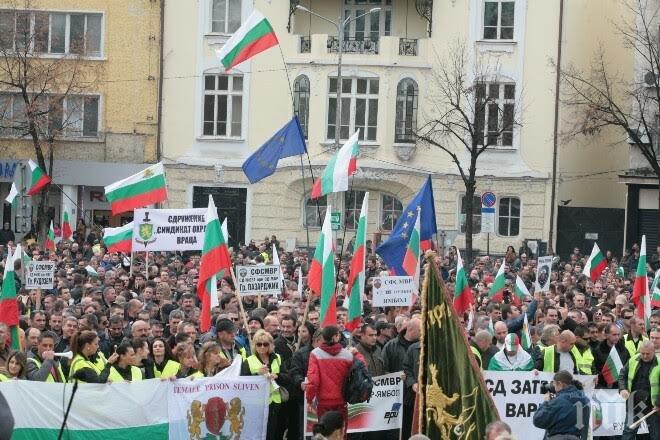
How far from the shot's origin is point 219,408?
14445mm

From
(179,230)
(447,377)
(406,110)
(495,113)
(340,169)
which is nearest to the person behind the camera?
(447,377)

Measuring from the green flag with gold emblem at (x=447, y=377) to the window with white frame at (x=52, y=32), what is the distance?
Result: 121 feet

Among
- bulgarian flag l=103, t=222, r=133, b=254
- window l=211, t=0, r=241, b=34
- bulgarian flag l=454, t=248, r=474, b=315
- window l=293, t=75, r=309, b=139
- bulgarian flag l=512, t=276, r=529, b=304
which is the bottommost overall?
bulgarian flag l=512, t=276, r=529, b=304

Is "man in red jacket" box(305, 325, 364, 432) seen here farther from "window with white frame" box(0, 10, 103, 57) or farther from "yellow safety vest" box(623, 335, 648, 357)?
"window with white frame" box(0, 10, 103, 57)

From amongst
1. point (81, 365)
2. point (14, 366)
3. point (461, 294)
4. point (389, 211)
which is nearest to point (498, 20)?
point (389, 211)

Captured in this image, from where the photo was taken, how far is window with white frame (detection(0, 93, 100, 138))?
47.8m

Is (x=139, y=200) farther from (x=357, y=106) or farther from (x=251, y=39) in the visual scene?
(x=357, y=106)

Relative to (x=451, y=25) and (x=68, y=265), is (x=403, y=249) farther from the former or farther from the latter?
(x=451, y=25)

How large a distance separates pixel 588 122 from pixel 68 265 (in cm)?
2121

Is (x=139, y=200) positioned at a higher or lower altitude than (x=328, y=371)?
higher

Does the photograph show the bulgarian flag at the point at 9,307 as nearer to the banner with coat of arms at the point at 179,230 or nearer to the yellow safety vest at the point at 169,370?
the yellow safety vest at the point at 169,370

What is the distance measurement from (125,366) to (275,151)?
34.1 feet

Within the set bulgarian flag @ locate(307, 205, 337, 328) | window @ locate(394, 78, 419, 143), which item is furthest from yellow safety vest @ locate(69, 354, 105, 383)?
window @ locate(394, 78, 419, 143)

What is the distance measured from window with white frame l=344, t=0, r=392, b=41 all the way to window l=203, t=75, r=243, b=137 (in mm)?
3628
